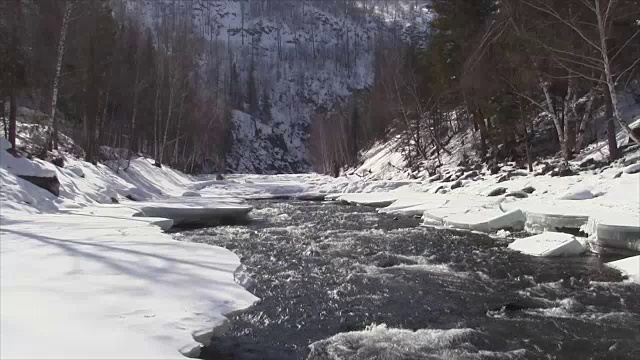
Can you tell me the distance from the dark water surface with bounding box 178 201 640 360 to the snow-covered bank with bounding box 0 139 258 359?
0.64 metres

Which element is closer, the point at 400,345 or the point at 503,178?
the point at 400,345

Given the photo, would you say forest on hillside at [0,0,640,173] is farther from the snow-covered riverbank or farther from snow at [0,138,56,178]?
snow at [0,138,56,178]

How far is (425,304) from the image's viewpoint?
7750 mm

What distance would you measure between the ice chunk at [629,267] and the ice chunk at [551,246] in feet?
3.94

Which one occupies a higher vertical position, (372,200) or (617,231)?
(617,231)

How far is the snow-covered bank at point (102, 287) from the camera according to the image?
4.22m

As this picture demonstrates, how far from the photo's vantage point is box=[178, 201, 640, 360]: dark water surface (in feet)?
19.3

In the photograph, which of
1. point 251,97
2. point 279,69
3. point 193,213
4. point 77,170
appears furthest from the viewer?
point 279,69

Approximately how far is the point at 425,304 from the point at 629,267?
15.1ft

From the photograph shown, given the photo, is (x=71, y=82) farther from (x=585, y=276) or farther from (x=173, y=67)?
(x=585, y=276)

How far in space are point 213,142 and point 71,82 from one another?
4813 centimetres

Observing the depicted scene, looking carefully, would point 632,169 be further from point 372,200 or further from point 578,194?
point 372,200

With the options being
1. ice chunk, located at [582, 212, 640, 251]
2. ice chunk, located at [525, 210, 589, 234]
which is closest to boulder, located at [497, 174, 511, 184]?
ice chunk, located at [525, 210, 589, 234]

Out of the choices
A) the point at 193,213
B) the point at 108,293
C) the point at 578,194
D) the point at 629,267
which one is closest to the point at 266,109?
the point at 193,213
